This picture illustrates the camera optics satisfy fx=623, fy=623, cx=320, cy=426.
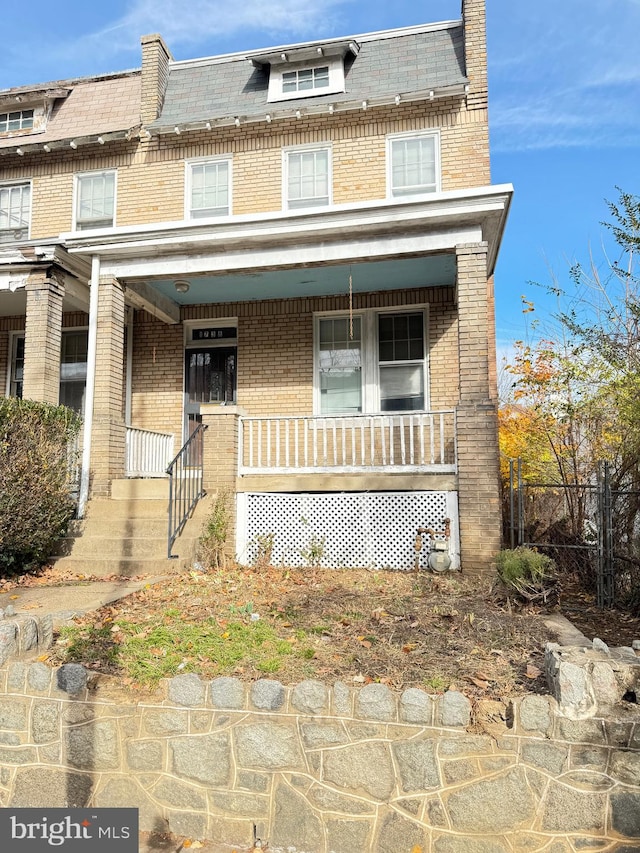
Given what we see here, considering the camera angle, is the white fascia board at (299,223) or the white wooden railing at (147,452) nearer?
the white fascia board at (299,223)

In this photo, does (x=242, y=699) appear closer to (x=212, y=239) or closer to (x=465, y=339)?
(x=465, y=339)

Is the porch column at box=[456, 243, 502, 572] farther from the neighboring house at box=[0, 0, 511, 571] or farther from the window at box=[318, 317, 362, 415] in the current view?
the window at box=[318, 317, 362, 415]

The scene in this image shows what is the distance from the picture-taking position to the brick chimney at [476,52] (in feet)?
36.5

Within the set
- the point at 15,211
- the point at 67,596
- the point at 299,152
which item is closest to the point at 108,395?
the point at 67,596

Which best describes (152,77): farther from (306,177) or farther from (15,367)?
(15,367)

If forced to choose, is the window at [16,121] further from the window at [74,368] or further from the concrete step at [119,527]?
the concrete step at [119,527]

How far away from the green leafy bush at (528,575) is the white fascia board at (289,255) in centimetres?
445

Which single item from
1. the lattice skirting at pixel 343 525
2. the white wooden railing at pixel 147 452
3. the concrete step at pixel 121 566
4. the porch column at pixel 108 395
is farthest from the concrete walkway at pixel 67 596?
the white wooden railing at pixel 147 452

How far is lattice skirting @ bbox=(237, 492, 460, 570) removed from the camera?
845 cm

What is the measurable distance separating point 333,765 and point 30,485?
5.40 m

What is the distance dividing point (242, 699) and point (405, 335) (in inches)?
332

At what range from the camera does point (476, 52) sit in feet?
36.7

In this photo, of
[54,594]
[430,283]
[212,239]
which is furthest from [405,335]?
[54,594]

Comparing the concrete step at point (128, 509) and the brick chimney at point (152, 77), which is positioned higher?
the brick chimney at point (152, 77)
